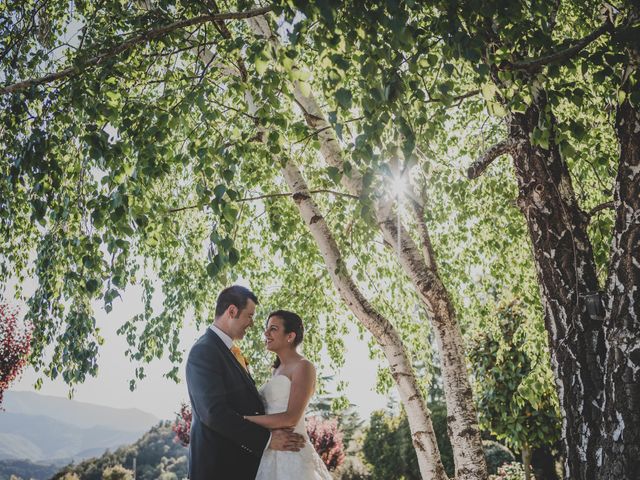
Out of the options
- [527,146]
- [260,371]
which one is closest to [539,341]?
[527,146]

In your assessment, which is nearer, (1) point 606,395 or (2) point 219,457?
(1) point 606,395

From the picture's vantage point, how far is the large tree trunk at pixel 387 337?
3.87 metres

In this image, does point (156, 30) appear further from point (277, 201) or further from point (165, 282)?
point (165, 282)

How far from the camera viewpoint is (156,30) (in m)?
2.75

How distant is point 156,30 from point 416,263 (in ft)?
7.84

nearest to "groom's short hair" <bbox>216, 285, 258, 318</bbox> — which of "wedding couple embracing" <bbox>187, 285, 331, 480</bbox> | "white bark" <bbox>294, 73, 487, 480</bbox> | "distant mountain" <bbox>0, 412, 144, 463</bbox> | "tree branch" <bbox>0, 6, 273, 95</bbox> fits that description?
"wedding couple embracing" <bbox>187, 285, 331, 480</bbox>

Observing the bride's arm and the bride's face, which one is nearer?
the bride's arm

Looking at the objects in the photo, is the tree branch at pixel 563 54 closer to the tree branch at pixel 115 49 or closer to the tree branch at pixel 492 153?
the tree branch at pixel 492 153

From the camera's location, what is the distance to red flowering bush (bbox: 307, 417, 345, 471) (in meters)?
11.5

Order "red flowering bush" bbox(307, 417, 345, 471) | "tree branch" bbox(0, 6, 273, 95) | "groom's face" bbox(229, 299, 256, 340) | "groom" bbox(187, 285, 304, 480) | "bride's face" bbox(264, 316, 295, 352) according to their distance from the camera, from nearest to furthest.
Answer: "tree branch" bbox(0, 6, 273, 95) < "groom" bbox(187, 285, 304, 480) < "groom's face" bbox(229, 299, 256, 340) < "bride's face" bbox(264, 316, 295, 352) < "red flowering bush" bbox(307, 417, 345, 471)

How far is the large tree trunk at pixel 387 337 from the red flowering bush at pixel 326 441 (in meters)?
8.00

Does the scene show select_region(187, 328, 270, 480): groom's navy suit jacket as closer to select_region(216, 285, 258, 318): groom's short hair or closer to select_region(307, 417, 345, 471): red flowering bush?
select_region(216, 285, 258, 318): groom's short hair

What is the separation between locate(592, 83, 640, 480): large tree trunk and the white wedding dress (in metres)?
1.65

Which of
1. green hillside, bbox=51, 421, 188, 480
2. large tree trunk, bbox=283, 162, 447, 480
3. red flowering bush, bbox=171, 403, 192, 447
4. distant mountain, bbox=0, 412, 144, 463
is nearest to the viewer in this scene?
large tree trunk, bbox=283, 162, 447, 480
